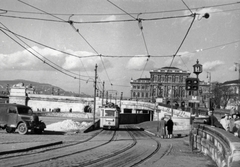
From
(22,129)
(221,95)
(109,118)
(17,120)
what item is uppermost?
(221,95)

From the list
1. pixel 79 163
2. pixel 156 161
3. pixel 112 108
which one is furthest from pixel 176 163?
pixel 112 108

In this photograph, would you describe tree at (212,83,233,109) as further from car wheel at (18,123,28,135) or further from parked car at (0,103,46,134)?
car wheel at (18,123,28,135)

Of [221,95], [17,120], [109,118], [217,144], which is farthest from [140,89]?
[217,144]

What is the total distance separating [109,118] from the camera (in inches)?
1503

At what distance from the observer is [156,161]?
1219cm

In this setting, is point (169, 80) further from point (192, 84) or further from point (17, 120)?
point (192, 84)

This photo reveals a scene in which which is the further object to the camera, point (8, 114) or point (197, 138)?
point (8, 114)

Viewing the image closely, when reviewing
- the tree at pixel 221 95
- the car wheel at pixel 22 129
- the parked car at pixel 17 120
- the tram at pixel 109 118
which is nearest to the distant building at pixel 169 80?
the tree at pixel 221 95

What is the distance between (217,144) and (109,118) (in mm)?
27725

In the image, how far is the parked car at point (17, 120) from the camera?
75.3ft

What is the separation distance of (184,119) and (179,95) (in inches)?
3516

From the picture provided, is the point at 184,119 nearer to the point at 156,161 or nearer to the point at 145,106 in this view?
the point at 156,161

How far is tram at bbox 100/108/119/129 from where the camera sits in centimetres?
3806

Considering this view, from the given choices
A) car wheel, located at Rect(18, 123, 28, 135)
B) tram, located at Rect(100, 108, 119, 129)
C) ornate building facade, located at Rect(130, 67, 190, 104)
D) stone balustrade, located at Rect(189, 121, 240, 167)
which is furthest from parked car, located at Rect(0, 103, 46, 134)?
ornate building facade, located at Rect(130, 67, 190, 104)
